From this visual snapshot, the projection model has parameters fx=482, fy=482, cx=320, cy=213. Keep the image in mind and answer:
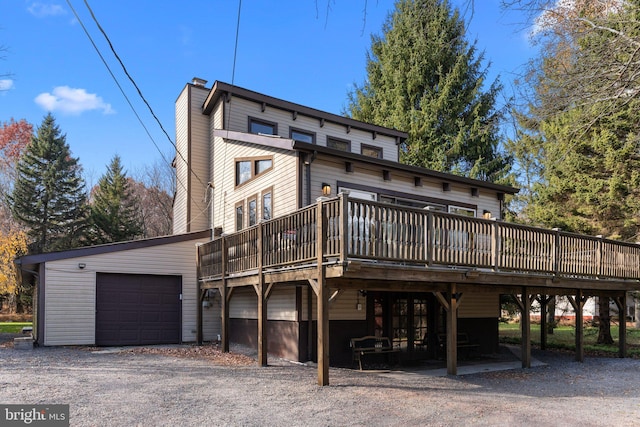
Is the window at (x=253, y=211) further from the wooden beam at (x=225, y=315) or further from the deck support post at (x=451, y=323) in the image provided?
the deck support post at (x=451, y=323)

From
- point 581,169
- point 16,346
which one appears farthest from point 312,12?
point 581,169

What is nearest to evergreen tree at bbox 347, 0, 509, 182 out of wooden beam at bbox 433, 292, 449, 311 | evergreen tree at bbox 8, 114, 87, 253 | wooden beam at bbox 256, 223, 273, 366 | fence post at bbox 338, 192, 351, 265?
wooden beam at bbox 433, 292, 449, 311

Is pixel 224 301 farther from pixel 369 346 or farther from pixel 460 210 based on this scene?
pixel 460 210

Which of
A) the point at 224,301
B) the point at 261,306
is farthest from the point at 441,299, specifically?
the point at 224,301

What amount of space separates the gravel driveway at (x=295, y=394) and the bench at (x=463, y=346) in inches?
92.6

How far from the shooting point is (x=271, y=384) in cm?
812

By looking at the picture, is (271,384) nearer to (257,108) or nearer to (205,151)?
(257,108)

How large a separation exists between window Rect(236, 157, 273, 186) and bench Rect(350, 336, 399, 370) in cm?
480

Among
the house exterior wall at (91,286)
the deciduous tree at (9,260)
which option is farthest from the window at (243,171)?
the deciduous tree at (9,260)

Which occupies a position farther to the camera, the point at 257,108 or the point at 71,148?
the point at 71,148

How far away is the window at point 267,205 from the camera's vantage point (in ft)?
40.3

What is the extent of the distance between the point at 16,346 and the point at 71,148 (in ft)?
80.9

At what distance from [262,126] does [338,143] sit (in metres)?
2.63

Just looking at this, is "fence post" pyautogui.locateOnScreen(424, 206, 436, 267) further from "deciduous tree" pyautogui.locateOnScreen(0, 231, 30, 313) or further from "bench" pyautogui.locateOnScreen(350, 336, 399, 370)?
"deciduous tree" pyautogui.locateOnScreen(0, 231, 30, 313)
